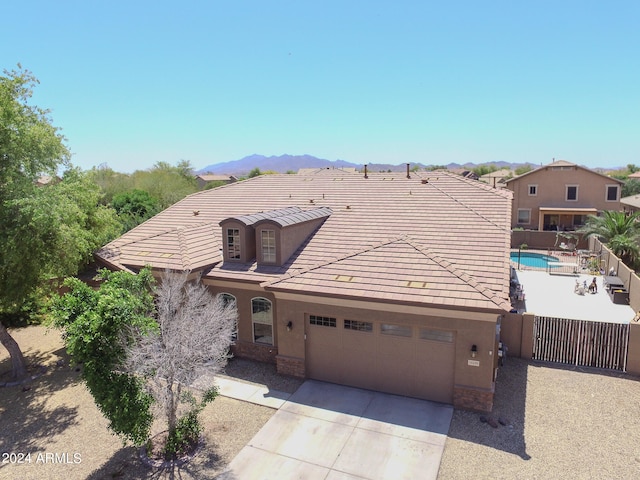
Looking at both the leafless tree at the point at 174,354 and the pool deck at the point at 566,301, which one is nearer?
the leafless tree at the point at 174,354

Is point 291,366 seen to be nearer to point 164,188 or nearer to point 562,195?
point 164,188

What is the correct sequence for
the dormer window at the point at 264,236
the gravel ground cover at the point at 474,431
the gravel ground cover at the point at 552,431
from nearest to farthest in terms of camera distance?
the gravel ground cover at the point at 552,431
the gravel ground cover at the point at 474,431
the dormer window at the point at 264,236

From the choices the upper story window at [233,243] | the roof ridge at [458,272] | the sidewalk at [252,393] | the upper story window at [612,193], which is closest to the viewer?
the roof ridge at [458,272]

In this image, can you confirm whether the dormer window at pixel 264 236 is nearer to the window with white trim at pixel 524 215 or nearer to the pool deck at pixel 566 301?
the pool deck at pixel 566 301

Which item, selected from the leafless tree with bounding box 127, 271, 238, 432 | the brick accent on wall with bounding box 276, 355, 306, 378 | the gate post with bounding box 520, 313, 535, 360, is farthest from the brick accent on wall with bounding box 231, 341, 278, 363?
the gate post with bounding box 520, 313, 535, 360

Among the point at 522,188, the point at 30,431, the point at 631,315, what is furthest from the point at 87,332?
the point at 522,188

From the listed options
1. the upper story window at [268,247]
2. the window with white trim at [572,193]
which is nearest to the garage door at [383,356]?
the upper story window at [268,247]

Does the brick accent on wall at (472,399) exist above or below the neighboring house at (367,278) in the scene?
below

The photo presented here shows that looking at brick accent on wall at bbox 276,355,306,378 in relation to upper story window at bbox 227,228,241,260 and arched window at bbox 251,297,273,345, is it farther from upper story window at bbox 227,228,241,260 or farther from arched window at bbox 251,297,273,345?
upper story window at bbox 227,228,241,260
